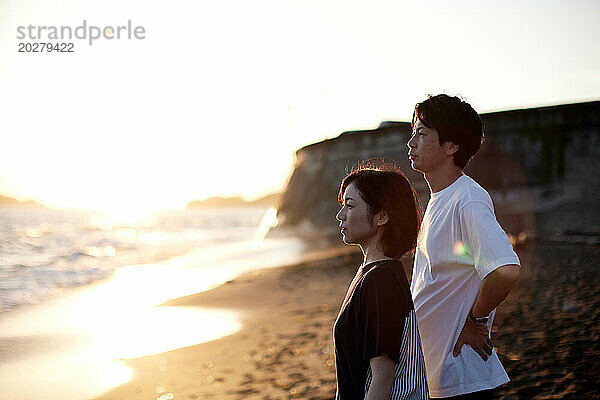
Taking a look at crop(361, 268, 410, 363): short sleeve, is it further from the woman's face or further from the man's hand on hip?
the man's hand on hip

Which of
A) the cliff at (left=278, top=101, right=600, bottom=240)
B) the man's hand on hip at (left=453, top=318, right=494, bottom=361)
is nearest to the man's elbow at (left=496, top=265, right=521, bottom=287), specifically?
the man's hand on hip at (left=453, top=318, right=494, bottom=361)

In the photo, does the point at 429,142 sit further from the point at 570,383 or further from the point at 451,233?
the point at 570,383

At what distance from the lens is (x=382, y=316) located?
5.95ft

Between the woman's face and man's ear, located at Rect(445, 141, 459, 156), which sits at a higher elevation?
man's ear, located at Rect(445, 141, 459, 156)

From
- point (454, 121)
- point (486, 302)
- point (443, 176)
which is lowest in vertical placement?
point (486, 302)

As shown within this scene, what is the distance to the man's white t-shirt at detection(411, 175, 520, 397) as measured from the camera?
212 centimetres

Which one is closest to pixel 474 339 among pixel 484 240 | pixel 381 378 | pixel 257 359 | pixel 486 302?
pixel 486 302

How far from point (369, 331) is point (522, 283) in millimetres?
9831

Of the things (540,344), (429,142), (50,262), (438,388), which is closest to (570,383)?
(540,344)

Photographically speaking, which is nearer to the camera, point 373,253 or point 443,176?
point 373,253

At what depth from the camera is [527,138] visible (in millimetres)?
24766

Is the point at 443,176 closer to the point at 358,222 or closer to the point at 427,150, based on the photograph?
the point at 427,150

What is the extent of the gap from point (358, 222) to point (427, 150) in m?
0.61

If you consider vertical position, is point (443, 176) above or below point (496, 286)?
above
